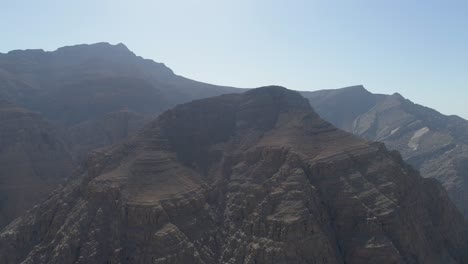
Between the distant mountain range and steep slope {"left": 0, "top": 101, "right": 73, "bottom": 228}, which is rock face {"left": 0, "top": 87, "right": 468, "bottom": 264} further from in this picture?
steep slope {"left": 0, "top": 101, "right": 73, "bottom": 228}

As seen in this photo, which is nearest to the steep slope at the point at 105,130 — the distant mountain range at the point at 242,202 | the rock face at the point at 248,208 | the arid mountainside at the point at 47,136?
the arid mountainside at the point at 47,136

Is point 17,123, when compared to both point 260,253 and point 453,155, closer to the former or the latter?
point 260,253

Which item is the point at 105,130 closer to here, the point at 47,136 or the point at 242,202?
the point at 47,136

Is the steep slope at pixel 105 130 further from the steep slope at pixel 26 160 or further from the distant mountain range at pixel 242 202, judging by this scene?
the distant mountain range at pixel 242 202

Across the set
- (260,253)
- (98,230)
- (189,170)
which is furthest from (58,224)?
(260,253)

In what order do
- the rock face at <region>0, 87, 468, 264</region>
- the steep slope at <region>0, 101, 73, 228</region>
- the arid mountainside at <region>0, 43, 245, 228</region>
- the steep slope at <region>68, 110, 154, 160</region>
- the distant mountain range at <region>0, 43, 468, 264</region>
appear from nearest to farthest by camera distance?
the rock face at <region>0, 87, 468, 264</region> → the distant mountain range at <region>0, 43, 468, 264</region> → the steep slope at <region>0, 101, 73, 228</region> → the arid mountainside at <region>0, 43, 245, 228</region> → the steep slope at <region>68, 110, 154, 160</region>

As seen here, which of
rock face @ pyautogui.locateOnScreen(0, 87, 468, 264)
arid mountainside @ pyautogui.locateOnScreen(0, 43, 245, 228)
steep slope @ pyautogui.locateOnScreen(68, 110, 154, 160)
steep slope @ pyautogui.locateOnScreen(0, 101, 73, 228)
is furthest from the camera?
steep slope @ pyautogui.locateOnScreen(68, 110, 154, 160)

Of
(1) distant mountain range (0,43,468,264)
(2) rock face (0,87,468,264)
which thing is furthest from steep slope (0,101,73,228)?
(2) rock face (0,87,468,264)
